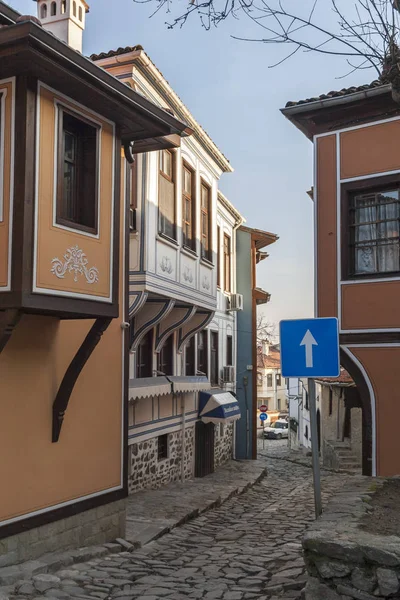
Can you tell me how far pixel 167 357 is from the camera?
15914 mm

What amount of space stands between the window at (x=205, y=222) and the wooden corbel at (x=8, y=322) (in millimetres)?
9183

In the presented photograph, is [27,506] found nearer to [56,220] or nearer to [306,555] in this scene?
[56,220]

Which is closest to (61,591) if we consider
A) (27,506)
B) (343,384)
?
(27,506)

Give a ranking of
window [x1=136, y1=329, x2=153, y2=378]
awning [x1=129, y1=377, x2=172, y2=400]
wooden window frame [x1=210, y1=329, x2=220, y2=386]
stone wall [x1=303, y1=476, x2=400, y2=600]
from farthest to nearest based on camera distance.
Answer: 1. wooden window frame [x1=210, y1=329, x2=220, y2=386]
2. window [x1=136, y1=329, x2=153, y2=378]
3. awning [x1=129, y1=377, x2=172, y2=400]
4. stone wall [x1=303, y1=476, x2=400, y2=600]

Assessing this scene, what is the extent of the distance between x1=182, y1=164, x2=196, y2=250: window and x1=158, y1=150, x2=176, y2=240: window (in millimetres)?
826

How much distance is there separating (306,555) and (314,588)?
0.73ft

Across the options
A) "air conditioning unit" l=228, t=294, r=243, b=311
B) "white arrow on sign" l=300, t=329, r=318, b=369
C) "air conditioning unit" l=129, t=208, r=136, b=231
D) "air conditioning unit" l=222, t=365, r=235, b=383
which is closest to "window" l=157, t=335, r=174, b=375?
"air conditioning unit" l=129, t=208, r=136, b=231

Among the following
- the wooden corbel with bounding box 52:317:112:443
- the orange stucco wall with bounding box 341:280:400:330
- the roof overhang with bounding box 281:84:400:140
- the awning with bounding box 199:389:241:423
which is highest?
the roof overhang with bounding box 281:84:400:140

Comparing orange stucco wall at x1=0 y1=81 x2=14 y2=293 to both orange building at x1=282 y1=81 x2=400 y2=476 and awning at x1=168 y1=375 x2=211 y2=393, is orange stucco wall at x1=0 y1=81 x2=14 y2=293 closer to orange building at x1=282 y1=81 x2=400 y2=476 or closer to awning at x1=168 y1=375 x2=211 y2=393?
orange building at x1=282 y1=81 x2=400 y2=476

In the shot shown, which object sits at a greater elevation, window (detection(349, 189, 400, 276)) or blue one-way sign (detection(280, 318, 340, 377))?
window (detection(349, 189, 400, 276))

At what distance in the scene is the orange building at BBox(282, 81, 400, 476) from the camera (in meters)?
8.91

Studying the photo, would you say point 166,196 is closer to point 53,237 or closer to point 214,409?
point 53,237

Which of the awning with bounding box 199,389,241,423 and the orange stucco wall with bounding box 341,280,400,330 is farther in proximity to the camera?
the awning with bounding box 199,389,241,423

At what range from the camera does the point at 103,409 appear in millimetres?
8828
